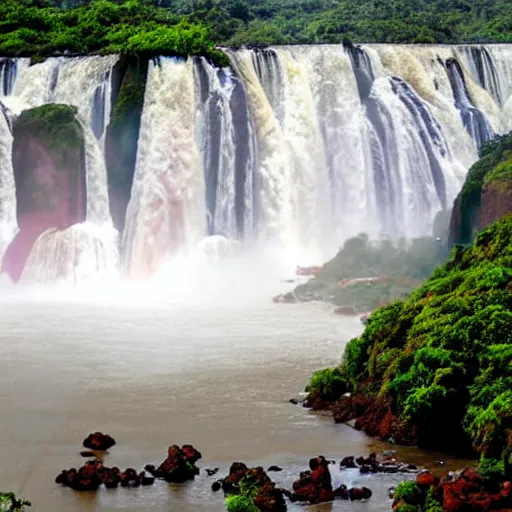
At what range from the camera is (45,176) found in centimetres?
4281

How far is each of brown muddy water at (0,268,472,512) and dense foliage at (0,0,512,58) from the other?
1195cm

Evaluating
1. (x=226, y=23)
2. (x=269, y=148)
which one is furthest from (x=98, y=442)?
(x=226, y=23)

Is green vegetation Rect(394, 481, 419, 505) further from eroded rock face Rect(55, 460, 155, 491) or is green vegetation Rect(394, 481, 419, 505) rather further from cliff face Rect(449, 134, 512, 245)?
cliff face Rect(449, 134, 512, 245)

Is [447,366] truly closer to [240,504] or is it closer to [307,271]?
[240,504]

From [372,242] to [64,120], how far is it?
399 inches

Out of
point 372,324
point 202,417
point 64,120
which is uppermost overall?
point 64,120

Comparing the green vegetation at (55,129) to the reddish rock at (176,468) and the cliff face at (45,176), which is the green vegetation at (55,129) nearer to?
the cliff face at (45,176)

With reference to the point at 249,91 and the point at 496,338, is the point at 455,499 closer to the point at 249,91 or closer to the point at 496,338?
the point at 496,338

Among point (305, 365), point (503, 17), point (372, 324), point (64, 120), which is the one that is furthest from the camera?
point (503, 17)

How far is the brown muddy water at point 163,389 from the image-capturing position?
21.3 metres

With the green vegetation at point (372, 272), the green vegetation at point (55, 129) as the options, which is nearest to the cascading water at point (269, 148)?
the green vegetation at point (55, 129)

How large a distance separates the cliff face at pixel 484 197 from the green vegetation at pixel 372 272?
6.28ft

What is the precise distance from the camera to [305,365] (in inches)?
1158

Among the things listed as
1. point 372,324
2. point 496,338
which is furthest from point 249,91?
point 496,338
